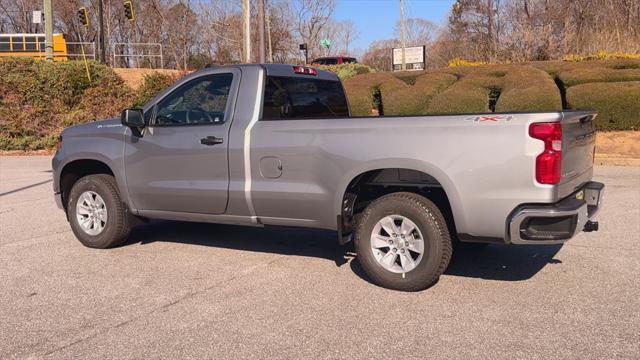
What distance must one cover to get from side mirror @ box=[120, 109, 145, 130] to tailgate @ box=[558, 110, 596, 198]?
158 inches

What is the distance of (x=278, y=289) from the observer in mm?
5137

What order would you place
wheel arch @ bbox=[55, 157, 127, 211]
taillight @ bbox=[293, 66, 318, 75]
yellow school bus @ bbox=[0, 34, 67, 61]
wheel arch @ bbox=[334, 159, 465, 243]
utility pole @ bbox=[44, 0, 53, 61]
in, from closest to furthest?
wheel arch @ bbox=[334, 159, 465, 243], taillight @ bbox=[293, 66, 318, 75], wheel arch @ bbox=[55, 157, 127, 211], utility pole @ bbox=[44, 0, 53, 61], yellow school bus @ bbox=[0, 34, 67, 61]

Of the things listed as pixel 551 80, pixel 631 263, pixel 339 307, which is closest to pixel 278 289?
pixel 339 307

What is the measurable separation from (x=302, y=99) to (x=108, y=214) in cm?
248

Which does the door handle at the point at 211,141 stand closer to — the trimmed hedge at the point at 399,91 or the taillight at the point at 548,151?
the taillight at the point at 548,151

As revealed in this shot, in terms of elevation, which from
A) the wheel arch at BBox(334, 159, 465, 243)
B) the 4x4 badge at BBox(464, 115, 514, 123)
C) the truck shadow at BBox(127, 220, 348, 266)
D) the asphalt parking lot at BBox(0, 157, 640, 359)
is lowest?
the asphalt parking lot at BBox(0, 157, 640, 359)

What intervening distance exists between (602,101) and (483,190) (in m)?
11.5

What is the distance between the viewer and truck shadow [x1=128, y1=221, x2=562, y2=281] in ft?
18.7

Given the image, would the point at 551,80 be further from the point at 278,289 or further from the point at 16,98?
the point at 16,98

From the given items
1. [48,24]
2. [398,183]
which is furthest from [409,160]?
[48,24]

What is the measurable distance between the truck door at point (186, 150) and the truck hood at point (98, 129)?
0.22 meters

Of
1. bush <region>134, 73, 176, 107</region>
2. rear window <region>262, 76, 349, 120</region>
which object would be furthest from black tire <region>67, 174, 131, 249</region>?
bush <region>134, 73, 176, 107</region>

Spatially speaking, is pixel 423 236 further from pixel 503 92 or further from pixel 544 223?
pixel 503 92

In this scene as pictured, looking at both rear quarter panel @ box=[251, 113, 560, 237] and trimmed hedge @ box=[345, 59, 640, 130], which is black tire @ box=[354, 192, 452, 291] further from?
trimmed hedge @ box=[345, 59, 640, 130]
